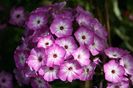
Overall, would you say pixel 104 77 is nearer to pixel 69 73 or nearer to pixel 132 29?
pixel 69 73

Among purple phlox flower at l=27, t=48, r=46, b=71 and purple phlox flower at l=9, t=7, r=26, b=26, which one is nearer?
purple phlox flower at l=27, t=48, r=46, b=71

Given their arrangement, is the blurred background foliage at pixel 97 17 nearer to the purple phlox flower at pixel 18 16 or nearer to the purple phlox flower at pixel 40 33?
the purple phlox flower at pixel 18 16

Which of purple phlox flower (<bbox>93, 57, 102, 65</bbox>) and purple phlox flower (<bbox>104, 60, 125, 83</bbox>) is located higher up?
purple phlox flower (<bbox>93, 57, 102, 65</bbox>)

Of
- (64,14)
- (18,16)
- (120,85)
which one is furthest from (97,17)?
(120,85)

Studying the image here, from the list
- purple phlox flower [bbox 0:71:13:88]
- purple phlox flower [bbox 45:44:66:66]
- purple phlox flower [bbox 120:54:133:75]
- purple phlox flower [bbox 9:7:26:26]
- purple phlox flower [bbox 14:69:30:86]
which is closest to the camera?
purple phlox flower [bbox 45:44:66:66]

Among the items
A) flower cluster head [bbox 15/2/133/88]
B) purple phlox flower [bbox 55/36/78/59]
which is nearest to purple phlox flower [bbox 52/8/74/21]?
flower cluster head [bbox 15/2/133/88]

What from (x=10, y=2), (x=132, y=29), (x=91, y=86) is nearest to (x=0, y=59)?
(x=10, y=2)

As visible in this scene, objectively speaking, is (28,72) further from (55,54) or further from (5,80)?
(5,80)

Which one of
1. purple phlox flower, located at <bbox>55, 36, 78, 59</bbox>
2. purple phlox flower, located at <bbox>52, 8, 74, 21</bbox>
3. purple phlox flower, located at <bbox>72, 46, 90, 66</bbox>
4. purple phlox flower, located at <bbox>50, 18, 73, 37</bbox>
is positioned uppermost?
purple phlox flower, located at <bbox>52, 8, 74, 21</bbox>

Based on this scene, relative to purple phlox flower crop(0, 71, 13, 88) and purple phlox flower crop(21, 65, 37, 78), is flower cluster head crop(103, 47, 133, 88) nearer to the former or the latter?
purple phlox flower crop(21, 65, 37, 78)
